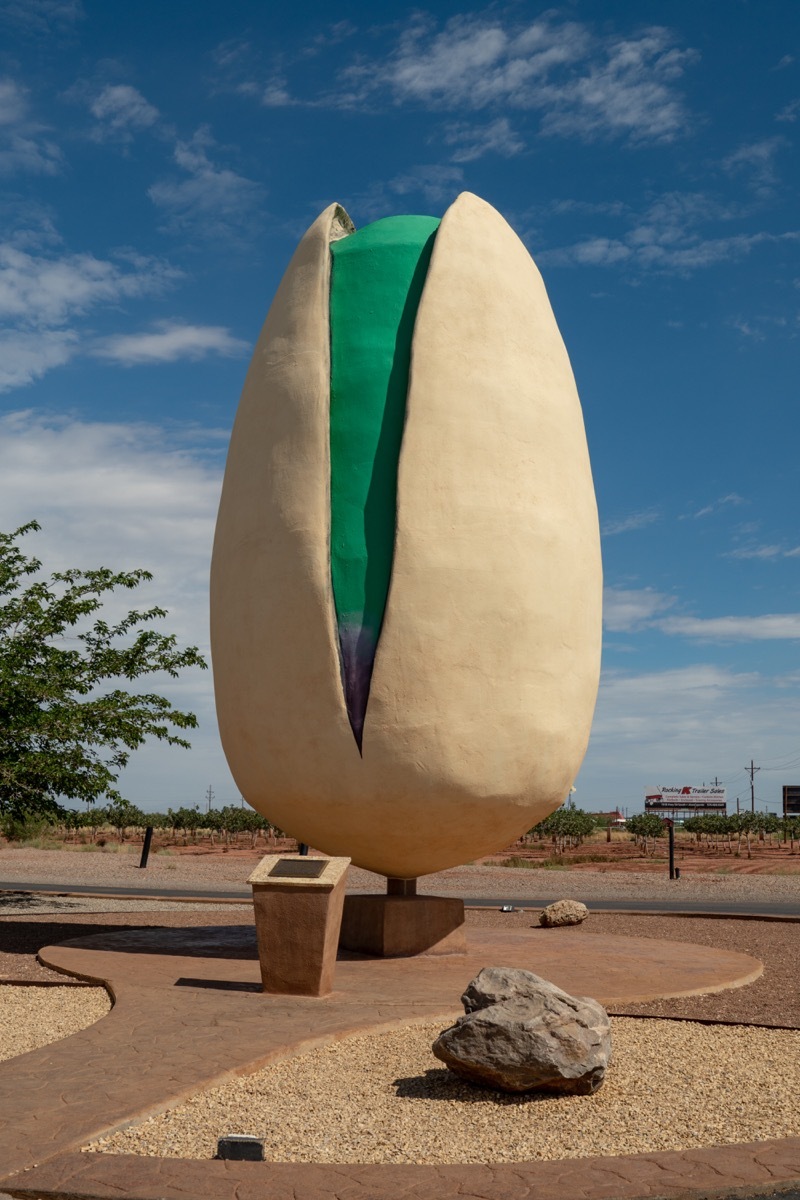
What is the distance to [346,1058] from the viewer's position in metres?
7.05

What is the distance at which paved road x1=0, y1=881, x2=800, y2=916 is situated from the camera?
20.1 metres

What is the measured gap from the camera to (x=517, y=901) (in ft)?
74.7

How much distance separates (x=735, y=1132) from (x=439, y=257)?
28.4 ft

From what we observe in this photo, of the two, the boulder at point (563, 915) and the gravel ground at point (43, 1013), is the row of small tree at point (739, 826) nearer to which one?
the boulder at point (563, 915)

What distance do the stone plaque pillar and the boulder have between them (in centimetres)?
694

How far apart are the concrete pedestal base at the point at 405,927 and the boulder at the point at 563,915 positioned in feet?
13.0

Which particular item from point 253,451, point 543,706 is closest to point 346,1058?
point 543,706

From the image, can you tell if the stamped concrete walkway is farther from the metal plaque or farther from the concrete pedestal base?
the metal plaque

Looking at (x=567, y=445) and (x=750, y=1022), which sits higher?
(x=567, y=445)

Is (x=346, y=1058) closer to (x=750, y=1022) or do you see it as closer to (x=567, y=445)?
(x=750, y=1022)

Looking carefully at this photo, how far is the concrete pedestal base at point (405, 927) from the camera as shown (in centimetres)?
1159

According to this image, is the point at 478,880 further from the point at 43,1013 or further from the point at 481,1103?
the point at 481,1103

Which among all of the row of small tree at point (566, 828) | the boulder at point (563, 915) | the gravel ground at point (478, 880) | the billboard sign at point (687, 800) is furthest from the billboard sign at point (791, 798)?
the boulder at point (563, 915)

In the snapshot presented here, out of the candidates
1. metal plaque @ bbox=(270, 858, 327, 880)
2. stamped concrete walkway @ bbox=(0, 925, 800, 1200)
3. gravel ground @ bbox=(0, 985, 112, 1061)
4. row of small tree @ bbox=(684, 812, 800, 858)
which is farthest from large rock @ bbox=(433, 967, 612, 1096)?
row of small tree @ bbox=(684, 812, 800, 858)
